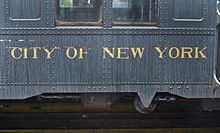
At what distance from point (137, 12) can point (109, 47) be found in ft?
1.85

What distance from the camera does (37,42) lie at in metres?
4.52

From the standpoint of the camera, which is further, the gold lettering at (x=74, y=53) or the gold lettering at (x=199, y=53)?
the gold lettering at (x=199, y=53)

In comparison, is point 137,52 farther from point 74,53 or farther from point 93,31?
point 74,53

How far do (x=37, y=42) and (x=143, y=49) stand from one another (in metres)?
1.27

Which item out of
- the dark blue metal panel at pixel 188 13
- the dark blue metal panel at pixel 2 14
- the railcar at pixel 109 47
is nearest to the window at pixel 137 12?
the railcar at pixel 109 47

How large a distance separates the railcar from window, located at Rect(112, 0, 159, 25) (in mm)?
12

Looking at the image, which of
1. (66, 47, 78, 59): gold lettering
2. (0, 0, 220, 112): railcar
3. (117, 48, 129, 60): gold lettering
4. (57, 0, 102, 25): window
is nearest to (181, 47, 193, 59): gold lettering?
(0, 0, 220, 112): railcar

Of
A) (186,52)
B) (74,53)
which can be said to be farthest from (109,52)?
(186,52)

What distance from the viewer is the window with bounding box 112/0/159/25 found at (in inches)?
182

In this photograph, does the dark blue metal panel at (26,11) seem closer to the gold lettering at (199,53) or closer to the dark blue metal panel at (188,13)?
the dark blue metal panel at (188,13)

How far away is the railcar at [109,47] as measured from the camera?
452 centimetres

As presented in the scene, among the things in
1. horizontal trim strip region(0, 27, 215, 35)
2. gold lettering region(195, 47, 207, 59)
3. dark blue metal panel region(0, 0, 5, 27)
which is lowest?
gold lettering region(195, 47, 207, 59)

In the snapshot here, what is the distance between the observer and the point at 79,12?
4625 millimetres

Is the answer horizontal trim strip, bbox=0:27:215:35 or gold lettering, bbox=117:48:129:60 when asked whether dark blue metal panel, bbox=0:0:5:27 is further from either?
gold lettering, bbox=117:48:129:60
